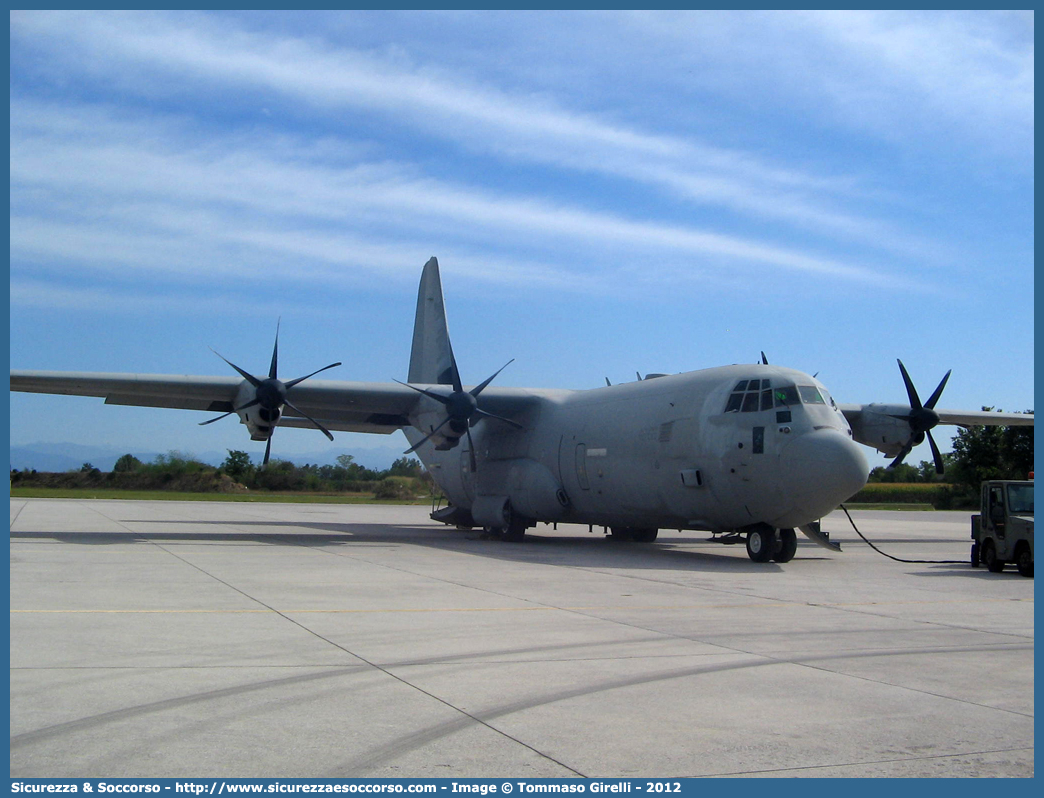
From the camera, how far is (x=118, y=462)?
265 feet

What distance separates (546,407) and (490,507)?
3117 mm

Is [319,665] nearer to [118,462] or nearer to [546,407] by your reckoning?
[546,407]

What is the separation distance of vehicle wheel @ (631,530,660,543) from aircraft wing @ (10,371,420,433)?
695 centimetres

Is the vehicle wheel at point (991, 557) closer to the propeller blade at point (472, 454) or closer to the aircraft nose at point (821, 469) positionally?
the aircraft nose at point (821, 469)

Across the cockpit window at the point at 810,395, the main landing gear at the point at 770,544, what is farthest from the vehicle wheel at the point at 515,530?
the cockpit window at the point at 810,395

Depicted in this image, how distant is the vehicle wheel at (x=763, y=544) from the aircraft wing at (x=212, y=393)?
Result: 10.5m

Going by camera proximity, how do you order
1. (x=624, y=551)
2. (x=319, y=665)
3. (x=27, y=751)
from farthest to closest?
1. (x=624, y=551)
2. (x=319, y=665)
3. (x=27, y=751)

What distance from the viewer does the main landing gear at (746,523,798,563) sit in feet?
65.5

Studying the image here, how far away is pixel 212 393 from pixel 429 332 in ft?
28.6

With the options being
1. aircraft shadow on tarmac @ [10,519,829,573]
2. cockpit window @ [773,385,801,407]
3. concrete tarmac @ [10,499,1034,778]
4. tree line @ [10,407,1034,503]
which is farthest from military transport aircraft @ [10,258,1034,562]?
tree line @ [10,407,1034,503]

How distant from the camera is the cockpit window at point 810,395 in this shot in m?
19.0

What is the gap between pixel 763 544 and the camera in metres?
20.0

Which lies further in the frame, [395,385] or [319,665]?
[395,385]

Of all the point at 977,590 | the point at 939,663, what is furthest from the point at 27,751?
the point at 977,590
